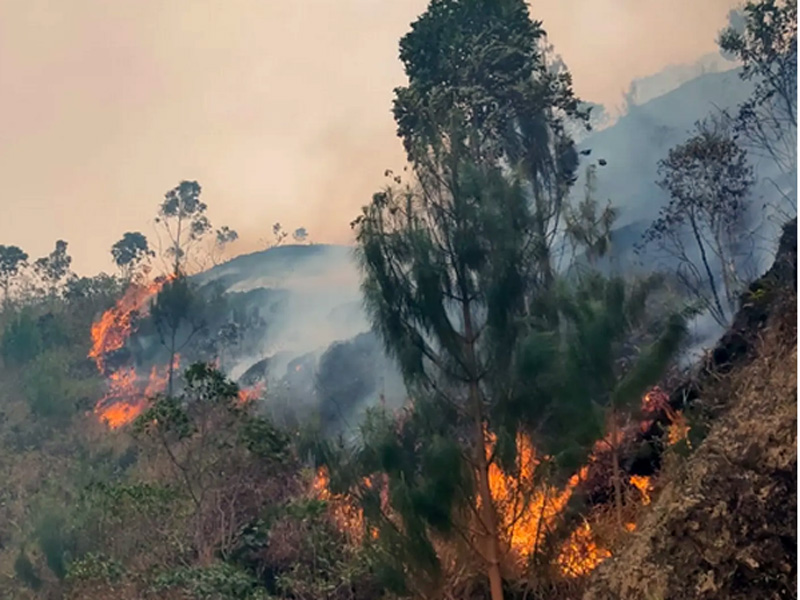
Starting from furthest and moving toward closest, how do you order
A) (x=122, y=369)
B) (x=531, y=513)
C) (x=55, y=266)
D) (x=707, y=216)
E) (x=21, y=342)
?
(x=21, y=342) → (x=55, y=266) → (x=122, y=369) → (x=707, y=216) → (x=531, y=513)

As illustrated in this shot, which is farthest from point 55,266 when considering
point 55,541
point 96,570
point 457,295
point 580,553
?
point 580,553

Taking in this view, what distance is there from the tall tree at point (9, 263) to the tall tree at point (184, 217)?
2.07 m

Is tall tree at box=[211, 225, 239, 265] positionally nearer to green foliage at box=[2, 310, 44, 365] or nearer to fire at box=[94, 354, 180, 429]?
fire at box=[94, 354, 180, 429]

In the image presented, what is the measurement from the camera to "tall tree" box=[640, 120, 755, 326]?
7.65m

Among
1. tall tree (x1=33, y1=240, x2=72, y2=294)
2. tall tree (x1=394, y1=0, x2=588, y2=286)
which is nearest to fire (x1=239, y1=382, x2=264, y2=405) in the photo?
tall tree (x1=394, y1=0, x2=588, y2=286)

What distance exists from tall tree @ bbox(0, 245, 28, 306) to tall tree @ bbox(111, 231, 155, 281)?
141cm

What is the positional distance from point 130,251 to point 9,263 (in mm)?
2073

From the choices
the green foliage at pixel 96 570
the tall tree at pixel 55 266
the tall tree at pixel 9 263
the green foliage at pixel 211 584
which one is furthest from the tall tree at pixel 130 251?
the green foliage at pixel 211 584

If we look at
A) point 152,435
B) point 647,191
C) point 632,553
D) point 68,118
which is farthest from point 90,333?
point 632,553

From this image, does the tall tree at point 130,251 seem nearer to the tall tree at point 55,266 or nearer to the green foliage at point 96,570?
the tall tree at point 55,266

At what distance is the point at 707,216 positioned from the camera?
8000 millimetres

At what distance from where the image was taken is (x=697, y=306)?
7.53 m

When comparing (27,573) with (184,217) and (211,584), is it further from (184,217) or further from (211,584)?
(184,217)

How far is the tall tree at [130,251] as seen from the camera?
37.5ft
